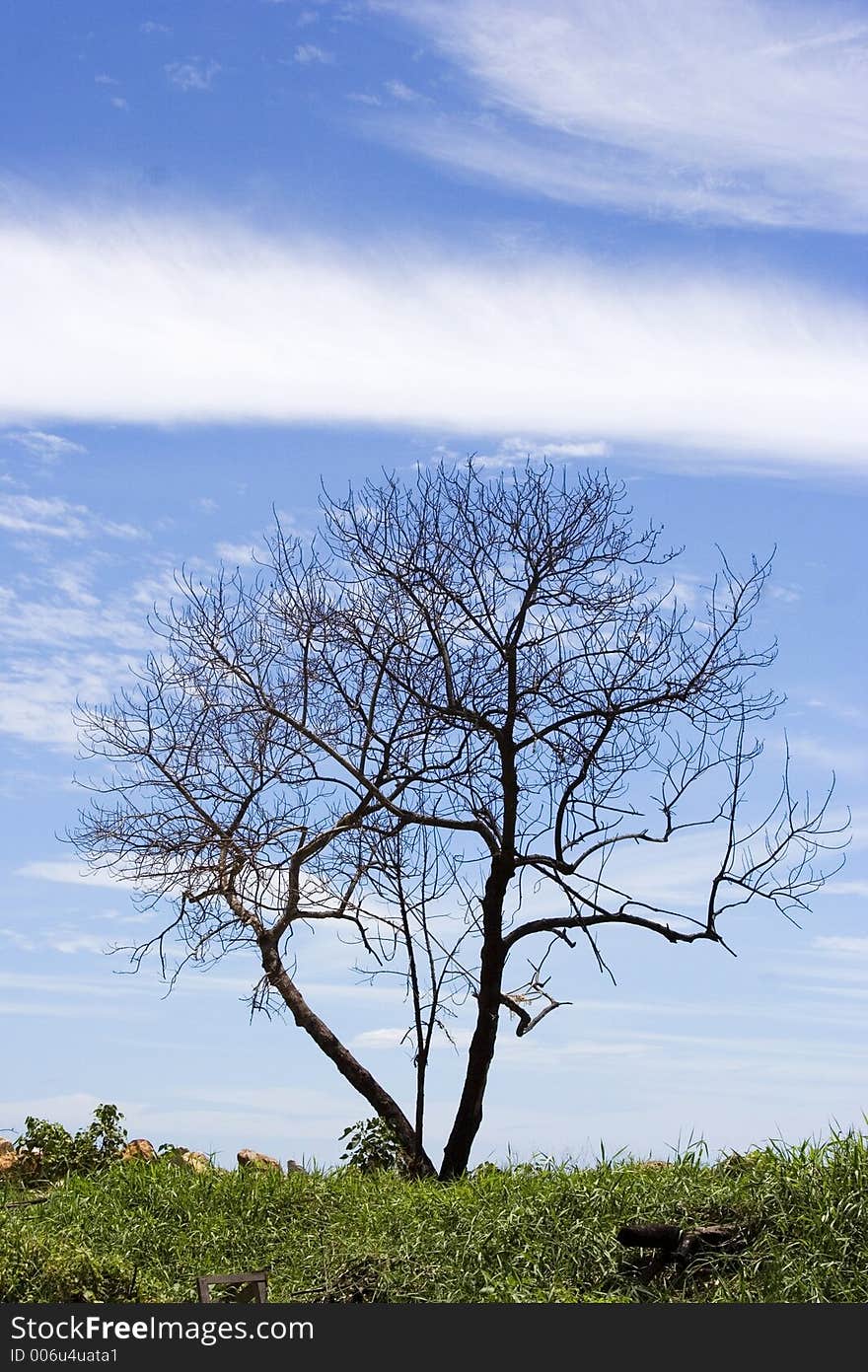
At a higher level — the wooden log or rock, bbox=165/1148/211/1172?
the wooden log

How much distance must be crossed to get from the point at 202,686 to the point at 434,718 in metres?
2.43

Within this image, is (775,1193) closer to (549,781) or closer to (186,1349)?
(186,1349)

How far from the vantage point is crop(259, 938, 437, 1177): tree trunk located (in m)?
10.2

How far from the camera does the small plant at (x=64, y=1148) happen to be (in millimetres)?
11219

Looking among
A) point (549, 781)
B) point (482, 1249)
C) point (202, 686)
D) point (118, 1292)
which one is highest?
point (202, 686)

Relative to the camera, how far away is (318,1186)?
28.3 ft

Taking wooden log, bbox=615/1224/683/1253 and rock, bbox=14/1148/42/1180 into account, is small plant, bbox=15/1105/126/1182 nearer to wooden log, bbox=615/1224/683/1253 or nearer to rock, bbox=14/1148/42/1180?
rock, bbox=14/1148/42/1180

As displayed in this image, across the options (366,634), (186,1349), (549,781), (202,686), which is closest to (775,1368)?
(186,1349)

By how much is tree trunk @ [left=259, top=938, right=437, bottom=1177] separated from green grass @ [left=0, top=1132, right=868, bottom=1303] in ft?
5.84

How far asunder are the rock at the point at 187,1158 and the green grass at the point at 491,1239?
236 cm

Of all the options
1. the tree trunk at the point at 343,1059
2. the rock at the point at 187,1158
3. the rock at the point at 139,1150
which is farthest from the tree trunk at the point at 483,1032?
the rock at the point at 139,1150

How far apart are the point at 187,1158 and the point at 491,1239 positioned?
5324 mm

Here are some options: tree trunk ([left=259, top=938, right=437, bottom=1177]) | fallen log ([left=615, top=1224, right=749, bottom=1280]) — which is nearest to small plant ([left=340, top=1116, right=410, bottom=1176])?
tree trunk ([left=259, top=938, right=437, bottom=1177])

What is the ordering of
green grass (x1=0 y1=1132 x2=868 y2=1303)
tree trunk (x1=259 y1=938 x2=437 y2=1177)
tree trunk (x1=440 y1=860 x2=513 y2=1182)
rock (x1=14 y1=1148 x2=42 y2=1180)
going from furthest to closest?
rock (x1=14 y1=1148 x2=42 y2=1180) → tree trunk (x1=259 y1=938 x2=437 y2=1177) → tree trunk (x1=440 y1=860 x2=513 y2=1182) → green grass (x1=0 y1=1132 x2=868 y2=1303)
